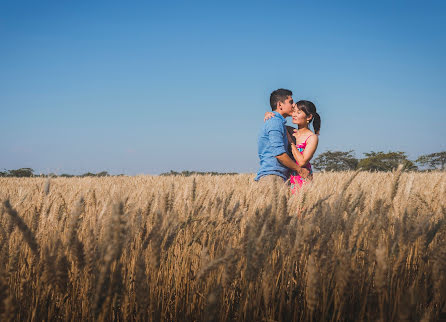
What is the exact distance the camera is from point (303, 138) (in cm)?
461

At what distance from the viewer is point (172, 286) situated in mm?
1499

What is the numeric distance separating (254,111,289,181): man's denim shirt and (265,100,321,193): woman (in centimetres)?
16

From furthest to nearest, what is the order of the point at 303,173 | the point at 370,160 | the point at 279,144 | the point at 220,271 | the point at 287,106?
the point at 370,160 → the point at 287,106 → the point at 303,173 → the point at 279,144 → the point at 220,271

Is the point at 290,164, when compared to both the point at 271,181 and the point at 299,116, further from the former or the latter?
the point at 271,181

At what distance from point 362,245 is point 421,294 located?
484mm

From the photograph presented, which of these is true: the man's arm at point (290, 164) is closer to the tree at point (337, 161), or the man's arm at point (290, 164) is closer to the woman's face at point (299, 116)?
the woman's face at point (299, 116)

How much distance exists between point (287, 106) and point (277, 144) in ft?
2.27

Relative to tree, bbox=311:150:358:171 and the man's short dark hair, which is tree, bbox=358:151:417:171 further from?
the man's short dark hair

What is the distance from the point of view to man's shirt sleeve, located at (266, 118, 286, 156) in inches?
160

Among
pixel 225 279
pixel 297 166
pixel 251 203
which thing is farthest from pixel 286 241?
A: pixel 297 166

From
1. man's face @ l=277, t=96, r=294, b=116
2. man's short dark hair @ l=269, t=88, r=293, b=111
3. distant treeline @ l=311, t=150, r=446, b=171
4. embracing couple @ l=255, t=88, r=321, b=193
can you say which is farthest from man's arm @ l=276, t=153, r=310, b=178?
distant treeline @ l=311, t=150, r=446, b=171

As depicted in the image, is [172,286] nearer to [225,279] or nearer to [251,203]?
[225,279]

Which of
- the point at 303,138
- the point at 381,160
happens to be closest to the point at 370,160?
the point at 381,160

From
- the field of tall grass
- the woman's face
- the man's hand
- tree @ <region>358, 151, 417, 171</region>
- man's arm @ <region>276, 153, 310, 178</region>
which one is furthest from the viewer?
tree @ <region>358, 151, 417, 171</region>
